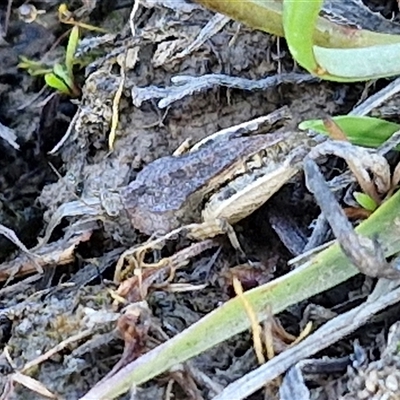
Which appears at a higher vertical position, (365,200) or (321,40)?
(321,40)

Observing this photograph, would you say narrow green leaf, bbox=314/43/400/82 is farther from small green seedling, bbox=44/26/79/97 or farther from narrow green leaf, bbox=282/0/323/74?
small green seedling, bbox=44/26/79/97

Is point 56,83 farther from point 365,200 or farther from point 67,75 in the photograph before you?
point 365,200

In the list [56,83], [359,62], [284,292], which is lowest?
[284,292]

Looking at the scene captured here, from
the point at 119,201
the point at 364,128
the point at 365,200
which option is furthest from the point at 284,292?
the point at 119,201

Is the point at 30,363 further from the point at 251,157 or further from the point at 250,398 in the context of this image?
the point at 251,157

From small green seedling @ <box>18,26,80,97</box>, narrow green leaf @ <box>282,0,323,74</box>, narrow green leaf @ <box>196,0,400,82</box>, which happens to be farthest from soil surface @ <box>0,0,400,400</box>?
narrow green leaf @ <box>282,0,323,74</box>

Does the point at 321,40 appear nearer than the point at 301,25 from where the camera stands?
No

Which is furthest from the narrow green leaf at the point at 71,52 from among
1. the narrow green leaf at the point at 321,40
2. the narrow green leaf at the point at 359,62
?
the narrow green leaf at the point at 359,62
